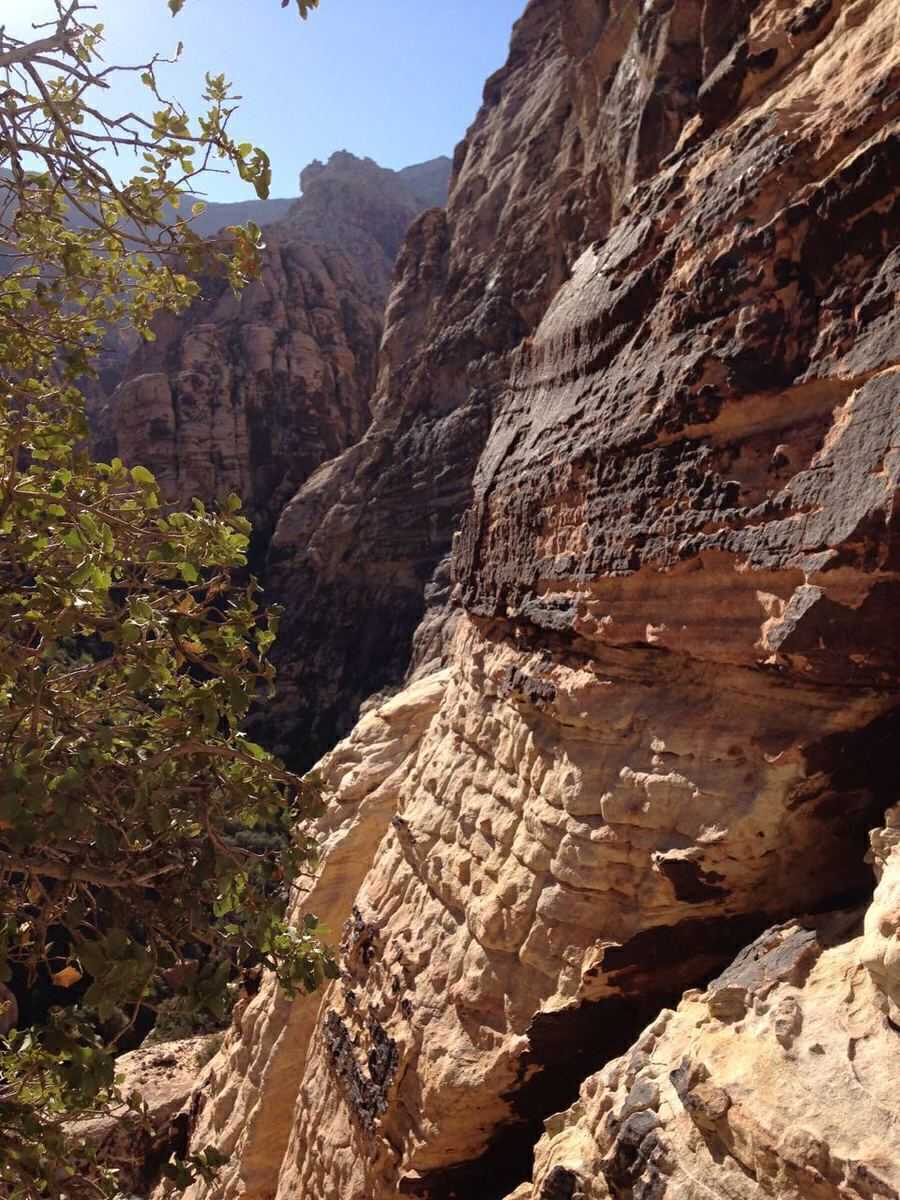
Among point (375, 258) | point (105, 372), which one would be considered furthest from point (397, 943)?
point (375, 258)

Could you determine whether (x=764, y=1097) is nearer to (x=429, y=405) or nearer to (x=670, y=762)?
(x=670, y=762)

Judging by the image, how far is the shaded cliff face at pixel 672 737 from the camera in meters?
3.32

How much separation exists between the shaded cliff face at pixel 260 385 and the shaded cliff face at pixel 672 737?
35.2m

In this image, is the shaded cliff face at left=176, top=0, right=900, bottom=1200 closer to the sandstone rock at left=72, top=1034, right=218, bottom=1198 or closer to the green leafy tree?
the green leafy tree

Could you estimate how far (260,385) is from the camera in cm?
4250

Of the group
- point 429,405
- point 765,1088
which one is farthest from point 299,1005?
point 429,405

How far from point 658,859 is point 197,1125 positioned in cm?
844

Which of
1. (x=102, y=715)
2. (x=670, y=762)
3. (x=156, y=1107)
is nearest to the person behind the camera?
(x=102, y=715)

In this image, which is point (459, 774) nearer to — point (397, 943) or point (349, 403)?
point (397, 943)

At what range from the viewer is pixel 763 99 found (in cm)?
551

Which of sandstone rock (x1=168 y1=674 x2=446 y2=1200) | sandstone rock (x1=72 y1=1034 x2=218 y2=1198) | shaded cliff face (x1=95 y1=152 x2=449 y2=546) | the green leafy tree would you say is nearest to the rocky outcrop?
the green leafy tree

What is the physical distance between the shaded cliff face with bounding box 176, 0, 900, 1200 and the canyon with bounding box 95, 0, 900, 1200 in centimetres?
2

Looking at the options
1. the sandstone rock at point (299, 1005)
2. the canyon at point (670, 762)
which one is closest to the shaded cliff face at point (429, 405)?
the sandstone rock at point (299, 1005)

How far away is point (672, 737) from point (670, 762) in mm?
139
